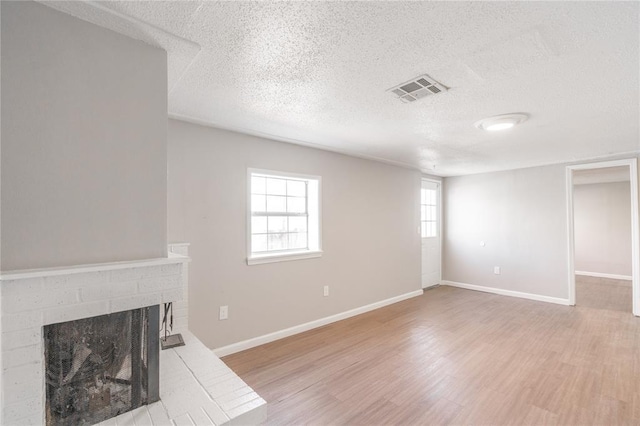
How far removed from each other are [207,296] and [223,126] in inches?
66.9

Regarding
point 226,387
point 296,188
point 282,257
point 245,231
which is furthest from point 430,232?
point 226,387

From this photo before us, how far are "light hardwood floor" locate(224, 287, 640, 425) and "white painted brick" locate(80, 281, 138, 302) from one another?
139cm

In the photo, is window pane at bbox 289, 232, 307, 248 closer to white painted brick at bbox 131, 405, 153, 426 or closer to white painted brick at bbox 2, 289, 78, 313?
white painted brick at bbox 131, 405, 153, 426

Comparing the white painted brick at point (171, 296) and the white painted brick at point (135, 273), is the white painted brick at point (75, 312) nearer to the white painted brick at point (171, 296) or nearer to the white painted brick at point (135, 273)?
the white painted brick at point (135, 273)

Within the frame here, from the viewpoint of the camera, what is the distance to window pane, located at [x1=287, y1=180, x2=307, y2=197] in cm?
365

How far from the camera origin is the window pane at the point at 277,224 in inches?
137

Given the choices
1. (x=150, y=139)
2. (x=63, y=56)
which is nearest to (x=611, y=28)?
(x=150, y=139)

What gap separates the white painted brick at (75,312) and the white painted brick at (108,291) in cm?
3

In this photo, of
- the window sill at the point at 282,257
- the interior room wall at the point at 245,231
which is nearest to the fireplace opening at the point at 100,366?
the interior room wall at the point at 245,231

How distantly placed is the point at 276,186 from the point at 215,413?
2.49 m

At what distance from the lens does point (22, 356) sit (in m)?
1.14

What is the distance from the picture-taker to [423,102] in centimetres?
229

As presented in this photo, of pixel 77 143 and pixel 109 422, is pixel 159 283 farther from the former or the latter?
pixel 77 143

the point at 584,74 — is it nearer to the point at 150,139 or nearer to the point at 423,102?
the point at 423,102
